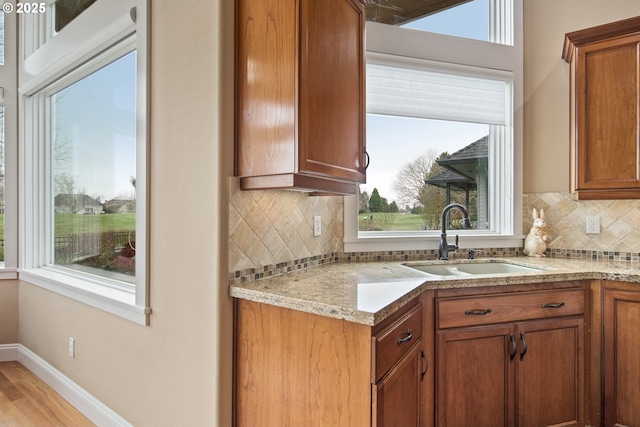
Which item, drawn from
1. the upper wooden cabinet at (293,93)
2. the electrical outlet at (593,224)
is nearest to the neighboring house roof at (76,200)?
the upper wooden cabinet at (293,93)

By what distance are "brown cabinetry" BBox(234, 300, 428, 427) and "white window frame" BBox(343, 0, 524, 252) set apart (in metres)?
0.86

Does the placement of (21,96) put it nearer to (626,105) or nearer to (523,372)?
(523,372)

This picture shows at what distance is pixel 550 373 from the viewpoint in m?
1.99

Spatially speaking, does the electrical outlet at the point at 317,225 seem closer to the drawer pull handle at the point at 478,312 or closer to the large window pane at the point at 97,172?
the drawer pull handle at the point at 478,312

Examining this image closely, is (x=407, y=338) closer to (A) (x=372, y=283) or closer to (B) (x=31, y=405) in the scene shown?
(A) (x=372, y=283)

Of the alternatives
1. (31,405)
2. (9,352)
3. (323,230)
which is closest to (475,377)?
(323,230)

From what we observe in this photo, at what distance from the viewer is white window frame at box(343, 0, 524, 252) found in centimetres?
247

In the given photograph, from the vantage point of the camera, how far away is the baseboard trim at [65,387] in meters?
2.12

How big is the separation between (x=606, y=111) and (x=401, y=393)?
2.01 m

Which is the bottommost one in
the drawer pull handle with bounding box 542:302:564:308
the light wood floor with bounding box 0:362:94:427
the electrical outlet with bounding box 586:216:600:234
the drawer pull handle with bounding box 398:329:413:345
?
the light wood floor with bounding box 0:362:94:427

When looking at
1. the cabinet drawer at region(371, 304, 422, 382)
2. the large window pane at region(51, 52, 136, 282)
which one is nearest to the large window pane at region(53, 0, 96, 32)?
the large window pane at region(51, 52, 136, 282)

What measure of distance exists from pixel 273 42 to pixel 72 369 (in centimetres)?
229

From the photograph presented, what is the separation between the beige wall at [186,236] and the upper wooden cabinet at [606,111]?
6.73ft

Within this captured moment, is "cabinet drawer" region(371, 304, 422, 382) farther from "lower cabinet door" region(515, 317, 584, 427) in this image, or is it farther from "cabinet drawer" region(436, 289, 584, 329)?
"lower cabinet door" region(515, 317, 584, 427)
